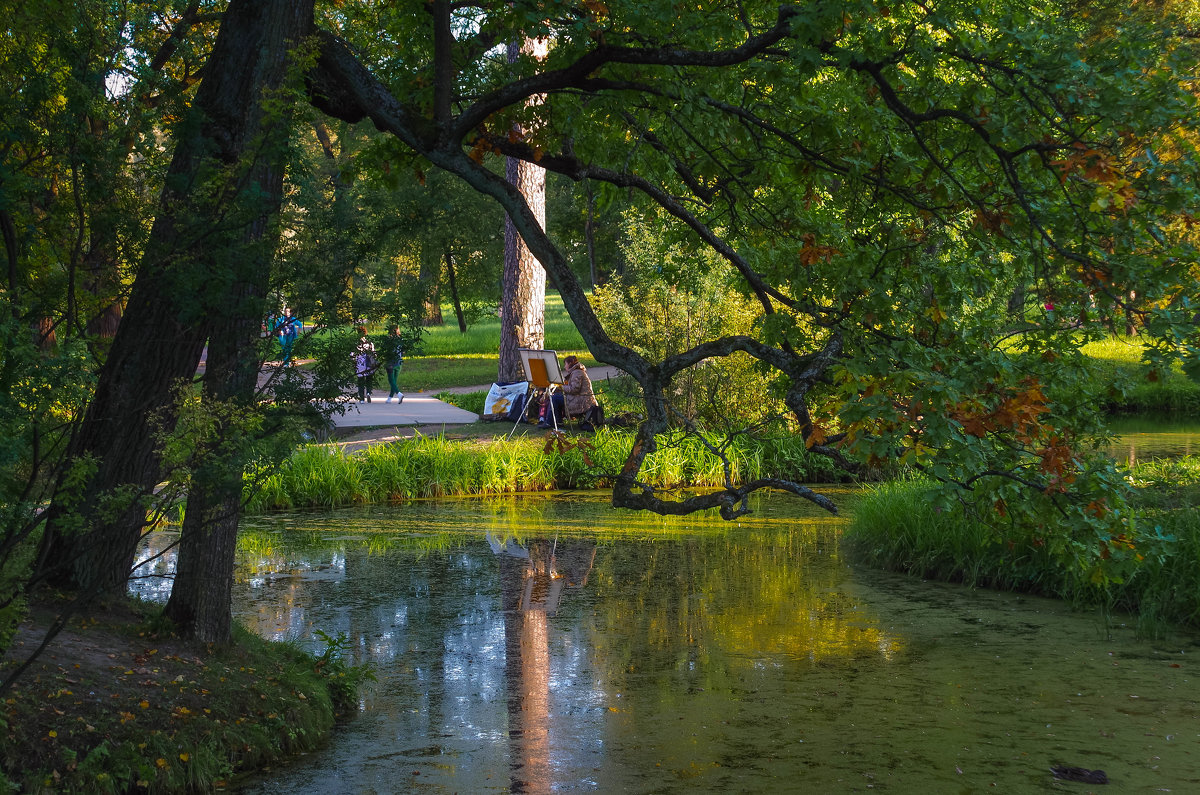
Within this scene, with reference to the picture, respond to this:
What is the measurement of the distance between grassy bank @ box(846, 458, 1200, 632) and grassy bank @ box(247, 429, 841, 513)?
3.27m

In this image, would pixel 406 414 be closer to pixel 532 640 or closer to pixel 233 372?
pixel 532 640

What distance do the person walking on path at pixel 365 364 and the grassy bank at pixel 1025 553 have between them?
4391 millimetres

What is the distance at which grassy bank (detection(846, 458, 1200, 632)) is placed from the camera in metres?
8.12

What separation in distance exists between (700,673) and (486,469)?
7654 millimetres

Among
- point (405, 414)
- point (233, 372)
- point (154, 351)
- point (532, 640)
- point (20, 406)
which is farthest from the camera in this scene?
point (405, 414)

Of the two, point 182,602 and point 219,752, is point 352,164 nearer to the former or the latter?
point 182,602

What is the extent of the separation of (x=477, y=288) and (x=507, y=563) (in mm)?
28550

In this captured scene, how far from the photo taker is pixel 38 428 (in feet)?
15.3

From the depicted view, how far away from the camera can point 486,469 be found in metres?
14.5

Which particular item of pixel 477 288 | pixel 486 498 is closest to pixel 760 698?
pixel 486 498

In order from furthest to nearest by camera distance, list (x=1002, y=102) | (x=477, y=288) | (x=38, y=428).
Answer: (x=477, y=288), (x=1002, y=102), (x=38, y=428)

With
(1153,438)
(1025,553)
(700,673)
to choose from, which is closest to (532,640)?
(700,673)

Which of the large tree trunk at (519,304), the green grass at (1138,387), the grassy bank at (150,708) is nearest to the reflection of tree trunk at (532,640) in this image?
the grassy bank at (150,708)

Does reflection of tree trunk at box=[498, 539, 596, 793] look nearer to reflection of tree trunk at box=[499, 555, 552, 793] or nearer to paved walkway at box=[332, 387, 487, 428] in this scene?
reflection of tree trunk at box=[499, 555, 552, 793]
